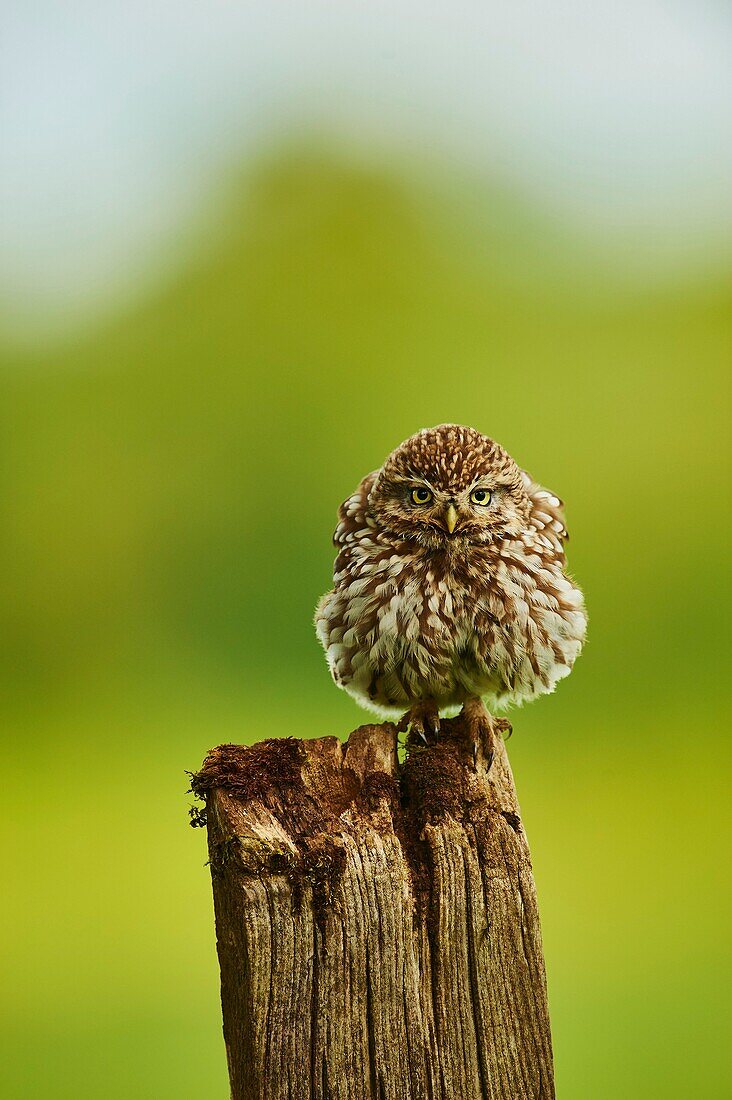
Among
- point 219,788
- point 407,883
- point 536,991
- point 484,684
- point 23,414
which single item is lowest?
point 536,991

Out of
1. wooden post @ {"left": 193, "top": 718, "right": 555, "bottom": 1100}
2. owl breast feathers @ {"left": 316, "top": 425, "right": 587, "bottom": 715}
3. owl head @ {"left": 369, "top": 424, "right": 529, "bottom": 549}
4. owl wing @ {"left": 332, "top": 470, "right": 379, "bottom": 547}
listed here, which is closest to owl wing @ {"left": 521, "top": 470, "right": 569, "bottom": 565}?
owl breast feathers @ {"left": 316, "top": 425, "right": 587, "bottom": 715}

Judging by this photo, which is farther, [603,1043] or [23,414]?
[23,414]

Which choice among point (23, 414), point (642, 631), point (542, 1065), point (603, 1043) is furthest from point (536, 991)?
point (23, 414)

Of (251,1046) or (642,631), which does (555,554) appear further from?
(642,631)

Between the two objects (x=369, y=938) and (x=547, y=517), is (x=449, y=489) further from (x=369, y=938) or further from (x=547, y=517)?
(x=369, y=938)

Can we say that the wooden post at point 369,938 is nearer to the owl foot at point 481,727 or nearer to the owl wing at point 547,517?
the owl foot at point 481,727

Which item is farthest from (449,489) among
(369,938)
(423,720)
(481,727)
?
(369,938)

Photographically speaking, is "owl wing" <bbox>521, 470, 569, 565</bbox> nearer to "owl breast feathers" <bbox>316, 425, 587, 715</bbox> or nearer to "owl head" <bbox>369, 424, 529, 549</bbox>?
"owl breast feathers" <bbox>316, 425, 587, 715</bbox>
